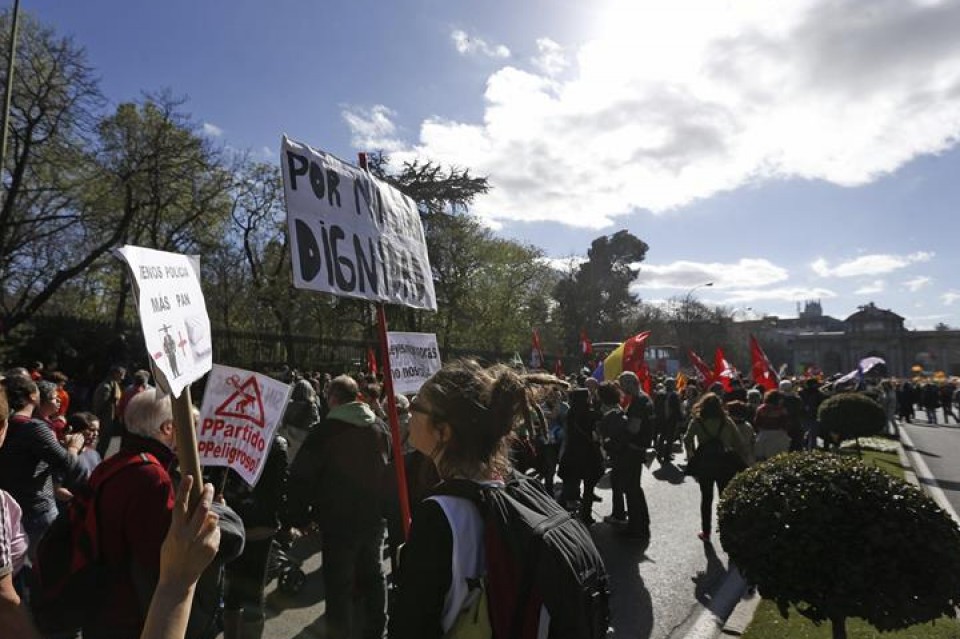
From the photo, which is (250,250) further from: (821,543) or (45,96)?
(821,543)

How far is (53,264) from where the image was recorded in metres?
22.8

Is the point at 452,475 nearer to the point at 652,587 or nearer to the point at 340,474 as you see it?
the point at 340,474

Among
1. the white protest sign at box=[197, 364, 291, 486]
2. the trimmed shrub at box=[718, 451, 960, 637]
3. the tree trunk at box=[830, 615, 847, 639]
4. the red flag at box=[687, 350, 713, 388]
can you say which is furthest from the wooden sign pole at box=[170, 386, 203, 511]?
the red flag at box=[687, 350, 713, 388]

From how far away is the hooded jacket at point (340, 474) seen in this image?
14.1 feet

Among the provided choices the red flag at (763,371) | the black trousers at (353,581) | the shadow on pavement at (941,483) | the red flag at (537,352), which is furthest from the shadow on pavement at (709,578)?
the red flag at (763,371)

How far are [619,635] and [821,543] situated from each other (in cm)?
199

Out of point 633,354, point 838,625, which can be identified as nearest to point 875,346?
point 633,354

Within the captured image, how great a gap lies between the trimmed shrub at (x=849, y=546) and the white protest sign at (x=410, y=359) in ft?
7.69

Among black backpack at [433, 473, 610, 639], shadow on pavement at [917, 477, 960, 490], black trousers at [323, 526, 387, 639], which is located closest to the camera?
black backpack at [433, 473, 610, 639]

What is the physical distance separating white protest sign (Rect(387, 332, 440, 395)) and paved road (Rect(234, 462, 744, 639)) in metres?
2.16

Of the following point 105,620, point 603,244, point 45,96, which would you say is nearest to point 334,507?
point 105,620

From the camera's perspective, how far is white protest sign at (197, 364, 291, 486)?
12.9 ft

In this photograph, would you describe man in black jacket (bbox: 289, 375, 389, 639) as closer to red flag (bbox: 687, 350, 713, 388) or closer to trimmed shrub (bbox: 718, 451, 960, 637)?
trimmed shrub (bbox: 718, 451, 960, 637)

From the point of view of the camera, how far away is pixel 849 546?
3732 millimetres
